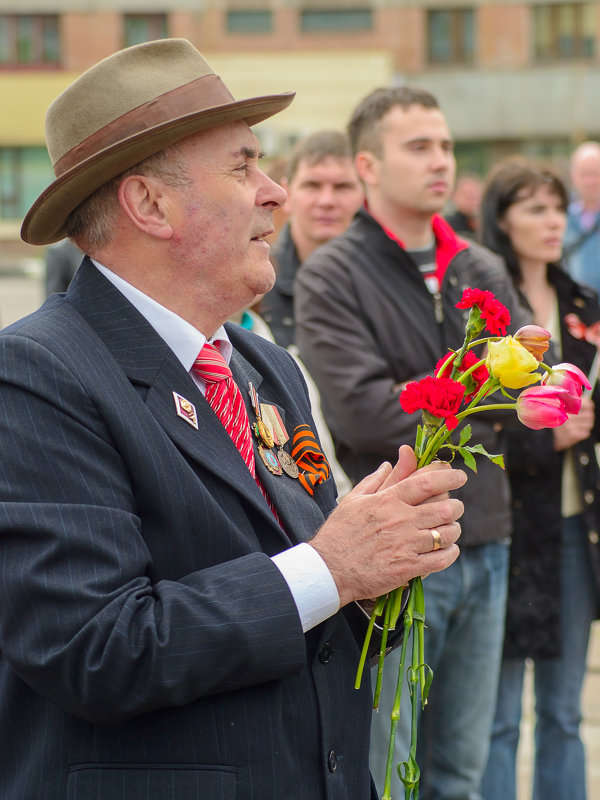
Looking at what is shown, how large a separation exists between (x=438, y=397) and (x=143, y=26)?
33334 mm

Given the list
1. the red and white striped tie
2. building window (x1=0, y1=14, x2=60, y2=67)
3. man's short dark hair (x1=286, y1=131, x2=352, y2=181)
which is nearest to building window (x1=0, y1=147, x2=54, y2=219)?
building window (x1=0, y1=14, x2=60, y2=67)

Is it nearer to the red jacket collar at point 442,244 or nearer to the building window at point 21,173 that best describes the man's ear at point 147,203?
the red jacket collar at point 442,244

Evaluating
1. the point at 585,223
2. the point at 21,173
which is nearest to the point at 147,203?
the point at 585,223

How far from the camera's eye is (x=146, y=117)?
6.27 feet

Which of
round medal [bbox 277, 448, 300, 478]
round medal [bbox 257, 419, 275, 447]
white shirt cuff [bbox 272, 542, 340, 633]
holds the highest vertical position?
round medal [bbox 257, 419, 275, 447]

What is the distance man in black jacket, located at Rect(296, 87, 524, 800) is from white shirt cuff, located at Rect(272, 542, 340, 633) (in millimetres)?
1473

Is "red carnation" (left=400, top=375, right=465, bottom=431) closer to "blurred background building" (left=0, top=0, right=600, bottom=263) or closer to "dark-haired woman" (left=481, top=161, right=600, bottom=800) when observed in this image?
"dark-haired woman" (left=481, top=161, right=600, bottom=800)

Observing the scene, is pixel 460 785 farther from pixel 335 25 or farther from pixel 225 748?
pixel 335 25

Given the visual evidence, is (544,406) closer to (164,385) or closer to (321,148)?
(164,385)

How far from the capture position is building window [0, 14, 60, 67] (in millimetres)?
33188

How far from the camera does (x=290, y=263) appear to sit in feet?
14.4

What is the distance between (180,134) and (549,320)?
7.91ft

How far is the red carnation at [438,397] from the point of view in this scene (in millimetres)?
1823

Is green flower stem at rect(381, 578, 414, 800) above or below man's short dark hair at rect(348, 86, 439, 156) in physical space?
below
